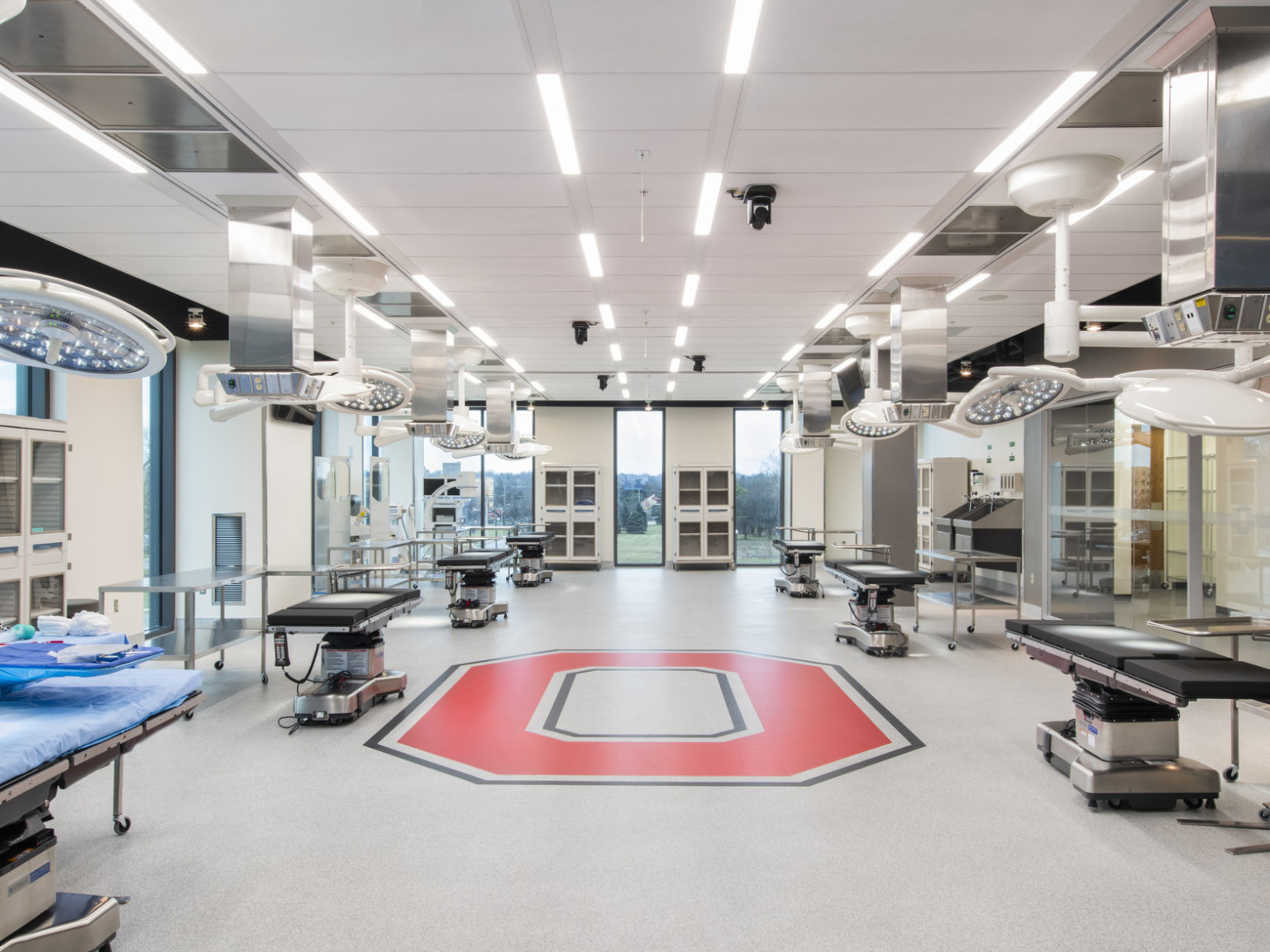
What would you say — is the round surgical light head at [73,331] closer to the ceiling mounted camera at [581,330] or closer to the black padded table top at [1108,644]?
the black padded table top at [1108,644]

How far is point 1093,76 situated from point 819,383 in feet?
21.2

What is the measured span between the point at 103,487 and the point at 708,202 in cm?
559

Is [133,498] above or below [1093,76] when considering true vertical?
below

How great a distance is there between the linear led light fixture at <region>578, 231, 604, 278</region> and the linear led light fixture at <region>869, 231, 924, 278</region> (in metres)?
2.08

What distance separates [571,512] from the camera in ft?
47.0

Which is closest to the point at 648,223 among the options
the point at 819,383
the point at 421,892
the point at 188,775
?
the point at 421,892

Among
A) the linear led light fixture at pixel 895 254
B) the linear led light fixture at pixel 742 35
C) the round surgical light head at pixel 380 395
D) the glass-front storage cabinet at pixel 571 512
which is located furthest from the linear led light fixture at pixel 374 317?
the glass-front storage cabinet at pixel 571 512

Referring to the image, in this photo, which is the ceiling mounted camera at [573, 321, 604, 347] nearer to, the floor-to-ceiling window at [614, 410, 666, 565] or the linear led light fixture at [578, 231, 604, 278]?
the linear led light fixture at [578, 231, 604, 278]

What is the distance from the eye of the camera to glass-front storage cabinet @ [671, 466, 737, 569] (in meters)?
14.3

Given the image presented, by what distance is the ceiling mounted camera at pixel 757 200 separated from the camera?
3.97 metres

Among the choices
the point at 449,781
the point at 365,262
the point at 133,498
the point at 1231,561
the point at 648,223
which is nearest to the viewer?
the point at 449,781

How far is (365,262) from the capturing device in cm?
542

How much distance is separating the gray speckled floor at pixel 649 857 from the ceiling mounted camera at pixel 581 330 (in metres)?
4.40

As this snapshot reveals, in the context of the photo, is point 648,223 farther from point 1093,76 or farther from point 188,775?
point 188,775
